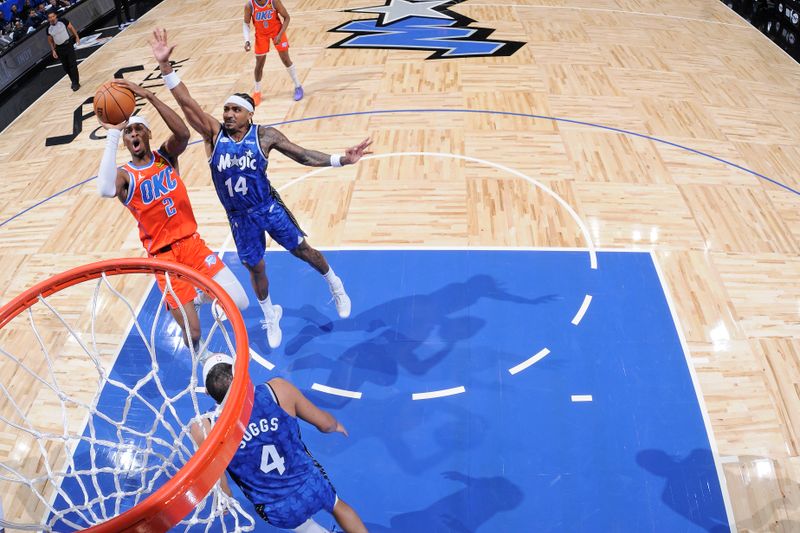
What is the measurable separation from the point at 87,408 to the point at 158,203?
1607 mm

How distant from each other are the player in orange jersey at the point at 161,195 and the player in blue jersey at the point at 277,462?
155 centimetres

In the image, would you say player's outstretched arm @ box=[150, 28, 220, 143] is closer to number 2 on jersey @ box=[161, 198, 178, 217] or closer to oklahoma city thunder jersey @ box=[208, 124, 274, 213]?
oklahoma city thunder jersey @ box=[208, 124, 274, 213]

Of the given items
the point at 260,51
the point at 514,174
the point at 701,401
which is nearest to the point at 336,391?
the point at 701,401

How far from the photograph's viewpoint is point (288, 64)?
1003 centimetres

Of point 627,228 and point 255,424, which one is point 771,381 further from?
point 255,424

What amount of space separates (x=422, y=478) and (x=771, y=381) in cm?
308

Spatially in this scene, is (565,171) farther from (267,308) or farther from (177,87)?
(177,87)

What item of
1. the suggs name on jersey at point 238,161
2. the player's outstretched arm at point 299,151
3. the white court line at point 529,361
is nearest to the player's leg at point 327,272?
the player's outstretched arm at point 299,151

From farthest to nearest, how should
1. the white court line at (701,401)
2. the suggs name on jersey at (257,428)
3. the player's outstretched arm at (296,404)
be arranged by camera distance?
1. the white court line at (701,401)
2. the player's outstretched arm at (296,404)
3. the suggs name on jersey at (257,428)

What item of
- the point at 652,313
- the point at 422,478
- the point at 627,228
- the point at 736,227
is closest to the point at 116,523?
the point at 422,478

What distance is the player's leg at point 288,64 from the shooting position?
980 centimetres

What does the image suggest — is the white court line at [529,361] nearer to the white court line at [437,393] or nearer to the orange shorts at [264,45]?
the white court line at [437,393]

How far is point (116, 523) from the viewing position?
262 centimetres

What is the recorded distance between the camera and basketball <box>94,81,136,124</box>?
15.3 feet
